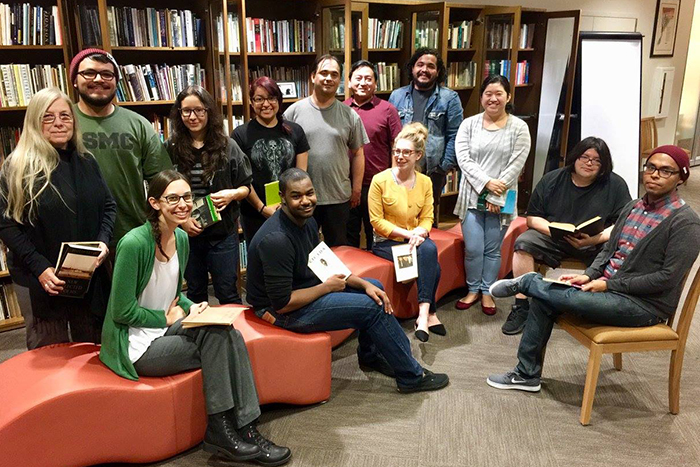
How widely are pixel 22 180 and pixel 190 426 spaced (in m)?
1.16

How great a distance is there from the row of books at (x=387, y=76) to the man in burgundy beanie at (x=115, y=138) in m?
2.57

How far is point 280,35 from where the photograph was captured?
13.8 feet

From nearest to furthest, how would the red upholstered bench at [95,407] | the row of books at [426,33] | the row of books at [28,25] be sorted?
the red upholstered bench at [95,407]
the row of books at [28,25]
the row of books at [426,33]

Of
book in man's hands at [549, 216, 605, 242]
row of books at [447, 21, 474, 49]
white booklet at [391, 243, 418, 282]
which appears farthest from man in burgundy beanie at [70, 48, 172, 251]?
row of books at [447, 21, 474, 49]

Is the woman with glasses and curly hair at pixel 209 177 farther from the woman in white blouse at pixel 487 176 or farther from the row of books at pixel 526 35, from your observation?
the row of books at pixel 526 35

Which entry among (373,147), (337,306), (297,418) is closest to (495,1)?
(373,147)

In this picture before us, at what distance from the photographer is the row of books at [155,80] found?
367 centimetres

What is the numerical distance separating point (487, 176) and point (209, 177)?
69.8 inches

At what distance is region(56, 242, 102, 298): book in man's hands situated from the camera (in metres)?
2.14

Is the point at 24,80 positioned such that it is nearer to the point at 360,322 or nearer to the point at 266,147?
the point at 266,147

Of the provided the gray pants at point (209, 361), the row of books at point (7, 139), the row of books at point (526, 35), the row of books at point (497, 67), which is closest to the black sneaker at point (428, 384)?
the gray pants at point (209, 361)

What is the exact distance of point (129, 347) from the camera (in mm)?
2193

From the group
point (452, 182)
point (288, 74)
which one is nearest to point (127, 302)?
point (288, 74)

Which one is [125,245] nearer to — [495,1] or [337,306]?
[337,306]
